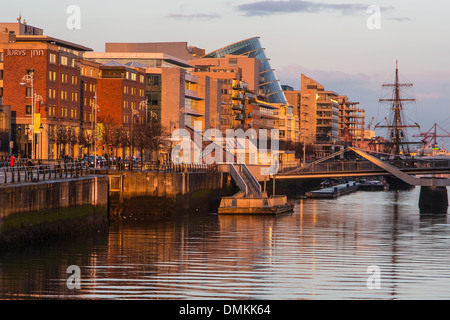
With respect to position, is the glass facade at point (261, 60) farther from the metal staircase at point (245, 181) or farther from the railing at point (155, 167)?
the railing at point (155, 167)

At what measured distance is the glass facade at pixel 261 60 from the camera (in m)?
186

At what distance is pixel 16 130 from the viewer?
96.9 metres

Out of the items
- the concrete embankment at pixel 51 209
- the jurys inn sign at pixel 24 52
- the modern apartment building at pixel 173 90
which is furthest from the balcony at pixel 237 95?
the concrete embankment at pixel 51 209

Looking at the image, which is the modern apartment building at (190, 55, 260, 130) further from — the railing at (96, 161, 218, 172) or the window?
the railing at (96, 161, 218, 172)

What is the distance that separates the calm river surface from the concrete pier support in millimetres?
22314

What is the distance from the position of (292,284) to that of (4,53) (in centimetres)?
7707

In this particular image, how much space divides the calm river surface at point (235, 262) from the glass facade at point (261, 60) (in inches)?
5158

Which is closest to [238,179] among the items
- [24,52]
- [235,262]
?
[24,52]

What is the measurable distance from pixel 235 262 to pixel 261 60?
523 feet

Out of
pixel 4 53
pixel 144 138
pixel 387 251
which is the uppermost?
pixel 4 53

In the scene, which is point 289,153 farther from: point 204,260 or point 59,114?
point 204,260

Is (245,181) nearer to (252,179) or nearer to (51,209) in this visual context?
(252,179)
